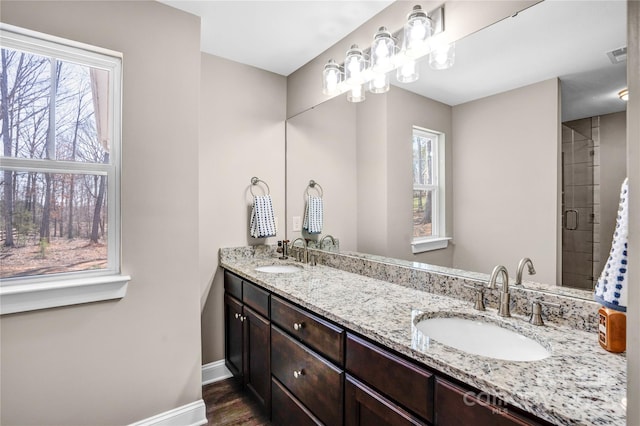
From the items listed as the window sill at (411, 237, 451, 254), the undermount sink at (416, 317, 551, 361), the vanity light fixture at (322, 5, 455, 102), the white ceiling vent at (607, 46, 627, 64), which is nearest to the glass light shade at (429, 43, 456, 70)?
the vanity light fixture at (322, 5, 455, 102)

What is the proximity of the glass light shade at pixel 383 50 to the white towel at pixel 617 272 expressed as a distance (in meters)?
1.24

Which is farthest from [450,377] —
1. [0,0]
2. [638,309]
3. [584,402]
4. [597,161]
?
[0,0]

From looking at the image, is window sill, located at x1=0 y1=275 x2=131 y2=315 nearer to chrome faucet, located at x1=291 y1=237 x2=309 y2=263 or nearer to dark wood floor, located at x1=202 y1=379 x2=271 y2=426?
dark wood floor, located at x1=202 y1=379 x2=271 y2=426

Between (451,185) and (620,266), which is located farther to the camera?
(451,185)

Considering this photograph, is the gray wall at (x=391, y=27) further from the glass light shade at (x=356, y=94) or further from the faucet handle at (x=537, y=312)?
the faucet handle at (x=537, y=312)

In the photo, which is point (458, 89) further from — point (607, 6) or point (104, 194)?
A: point (104, 194)

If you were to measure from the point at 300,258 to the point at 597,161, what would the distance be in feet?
6.23

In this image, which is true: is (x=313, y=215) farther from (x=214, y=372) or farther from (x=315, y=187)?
(x=214, y=372)

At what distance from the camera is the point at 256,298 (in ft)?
6.23

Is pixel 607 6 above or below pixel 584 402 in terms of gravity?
above

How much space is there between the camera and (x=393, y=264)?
181 centimetres

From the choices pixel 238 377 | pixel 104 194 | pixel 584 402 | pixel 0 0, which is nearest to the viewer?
pixel 584 402

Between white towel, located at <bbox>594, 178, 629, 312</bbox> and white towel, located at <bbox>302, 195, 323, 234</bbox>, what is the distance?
5.60 ft

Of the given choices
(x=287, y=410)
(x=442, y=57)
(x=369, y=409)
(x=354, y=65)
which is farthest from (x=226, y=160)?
(x=369, y=409)
